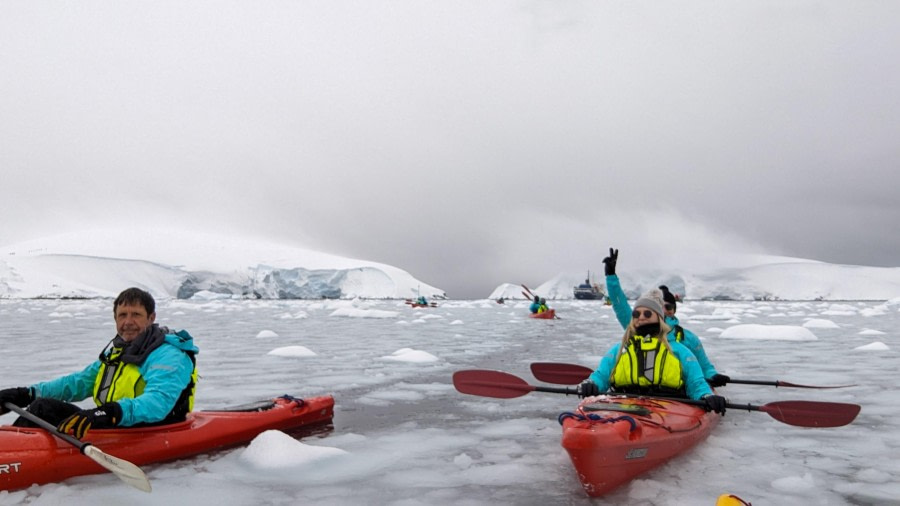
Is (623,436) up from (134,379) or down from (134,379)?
down

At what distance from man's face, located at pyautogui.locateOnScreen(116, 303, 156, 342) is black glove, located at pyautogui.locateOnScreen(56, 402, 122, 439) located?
1.38 ft

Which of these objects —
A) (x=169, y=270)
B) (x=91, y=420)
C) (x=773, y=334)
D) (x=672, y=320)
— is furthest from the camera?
(x=169, y=270)

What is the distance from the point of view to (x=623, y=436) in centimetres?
270

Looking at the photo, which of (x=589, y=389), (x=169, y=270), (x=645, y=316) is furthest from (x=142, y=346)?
(x=169, y=270)

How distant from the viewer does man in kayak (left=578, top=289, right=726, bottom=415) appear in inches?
145

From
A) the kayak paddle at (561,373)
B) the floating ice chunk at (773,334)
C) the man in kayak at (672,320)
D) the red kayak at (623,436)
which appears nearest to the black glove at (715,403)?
the red kayak at (623,436)

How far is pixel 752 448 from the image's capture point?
367cm

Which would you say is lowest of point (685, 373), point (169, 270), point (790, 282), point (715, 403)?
point (715, 403)

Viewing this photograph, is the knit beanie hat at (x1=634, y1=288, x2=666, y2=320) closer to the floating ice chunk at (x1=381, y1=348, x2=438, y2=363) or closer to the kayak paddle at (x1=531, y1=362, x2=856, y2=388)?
the kayak paddle at (x1=531, y1=362, x2=856, y2=388)

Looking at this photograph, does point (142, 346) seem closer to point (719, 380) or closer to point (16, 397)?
point (16, 397)

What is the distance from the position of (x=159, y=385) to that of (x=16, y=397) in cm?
74

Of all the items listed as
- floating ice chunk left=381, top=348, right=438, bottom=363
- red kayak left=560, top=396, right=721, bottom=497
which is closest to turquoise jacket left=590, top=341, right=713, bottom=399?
red kayak left=560, top=396, right=721, bottom=497

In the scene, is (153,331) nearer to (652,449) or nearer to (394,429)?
(394,429)

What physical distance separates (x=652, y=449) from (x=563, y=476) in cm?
47
